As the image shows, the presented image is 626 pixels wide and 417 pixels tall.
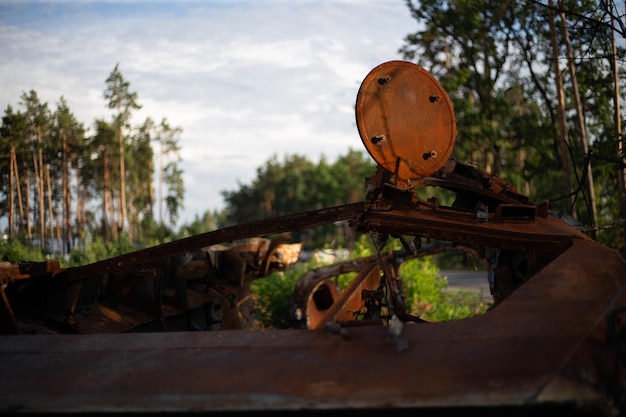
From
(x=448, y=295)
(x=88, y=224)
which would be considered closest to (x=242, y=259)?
(x=448, y=295)

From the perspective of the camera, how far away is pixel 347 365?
131 inches

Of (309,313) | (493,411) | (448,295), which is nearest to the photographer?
(493,411)

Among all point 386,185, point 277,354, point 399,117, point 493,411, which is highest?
point 399,117

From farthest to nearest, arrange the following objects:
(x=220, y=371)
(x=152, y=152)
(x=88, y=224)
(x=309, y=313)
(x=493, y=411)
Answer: (x=152, y=152)
(x=88, y=224)
(x=309, y=313)
(x=220, y=371)
(x=493, y=411)

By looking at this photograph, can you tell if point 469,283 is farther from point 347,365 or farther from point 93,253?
point 347,365

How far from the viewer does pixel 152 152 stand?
54438 millimetres

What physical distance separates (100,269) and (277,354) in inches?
99.4

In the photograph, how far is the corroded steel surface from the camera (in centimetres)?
310

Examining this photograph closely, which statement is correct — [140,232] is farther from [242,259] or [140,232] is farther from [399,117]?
[399,117]

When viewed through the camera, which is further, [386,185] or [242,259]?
[242,259]

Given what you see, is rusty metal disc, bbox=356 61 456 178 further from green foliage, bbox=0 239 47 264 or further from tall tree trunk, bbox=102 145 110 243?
tall tree trunk, bbox=102 145 110 243

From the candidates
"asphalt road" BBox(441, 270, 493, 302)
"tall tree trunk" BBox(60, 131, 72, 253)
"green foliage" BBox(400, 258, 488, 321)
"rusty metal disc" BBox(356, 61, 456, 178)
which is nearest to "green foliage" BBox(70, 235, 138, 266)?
"green foliage" BBox(400, 258, 488, 321)

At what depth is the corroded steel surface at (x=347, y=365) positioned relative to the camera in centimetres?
310

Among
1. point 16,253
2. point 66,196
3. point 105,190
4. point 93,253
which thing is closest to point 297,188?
point 105,190
